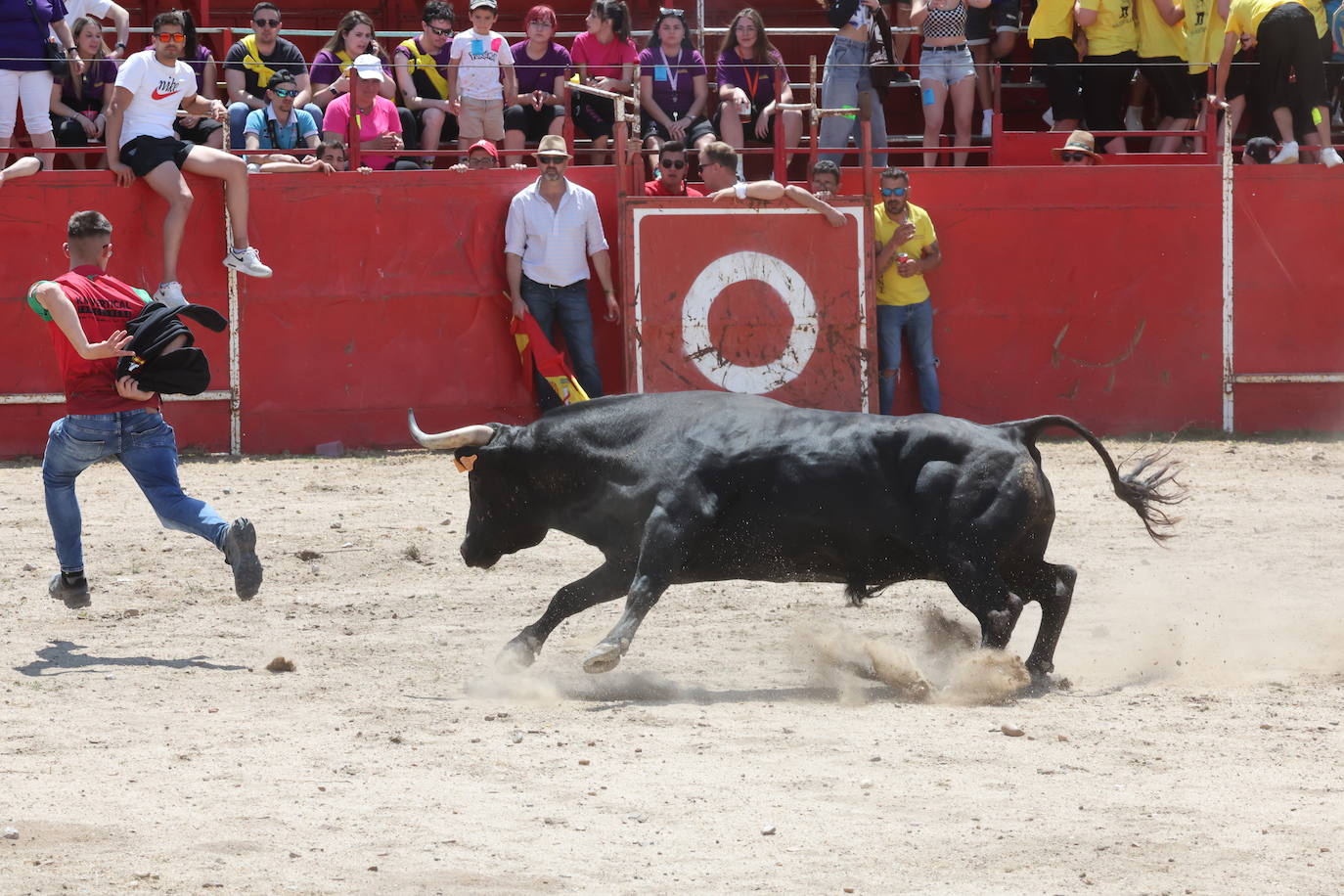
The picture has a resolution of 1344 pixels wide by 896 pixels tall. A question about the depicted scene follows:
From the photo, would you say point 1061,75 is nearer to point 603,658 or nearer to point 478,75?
point 478,75

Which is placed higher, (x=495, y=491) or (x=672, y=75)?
(x=672, y=75)

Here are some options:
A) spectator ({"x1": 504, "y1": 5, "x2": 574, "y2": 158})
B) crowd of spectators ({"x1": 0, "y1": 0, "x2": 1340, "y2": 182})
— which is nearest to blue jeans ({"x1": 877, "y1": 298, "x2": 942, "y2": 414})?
crowd of spectators ({"x1": 0, "y1": 0, "x2": 1340, "y2": 182})

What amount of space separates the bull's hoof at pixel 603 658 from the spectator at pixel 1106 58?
26.4 feet

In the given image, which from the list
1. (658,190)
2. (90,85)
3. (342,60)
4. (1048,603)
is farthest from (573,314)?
(1048,603)

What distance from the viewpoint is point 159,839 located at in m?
4.23

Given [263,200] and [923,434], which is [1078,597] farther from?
[263,200]

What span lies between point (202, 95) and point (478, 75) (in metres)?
1.87

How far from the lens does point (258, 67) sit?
11.6m

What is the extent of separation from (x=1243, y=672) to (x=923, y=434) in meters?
1.44

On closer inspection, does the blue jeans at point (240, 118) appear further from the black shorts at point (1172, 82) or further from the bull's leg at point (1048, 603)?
the bull's leg at point (1048, 603)

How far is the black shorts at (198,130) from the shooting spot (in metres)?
11.3

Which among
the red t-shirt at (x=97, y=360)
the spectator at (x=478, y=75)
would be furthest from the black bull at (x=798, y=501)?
the spectator at (x=478, y=75)

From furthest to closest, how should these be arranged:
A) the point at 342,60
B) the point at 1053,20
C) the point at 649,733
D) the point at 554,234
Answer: the point at 1053,20
the point at 342,60
the point at 554,234
the point at 649,733

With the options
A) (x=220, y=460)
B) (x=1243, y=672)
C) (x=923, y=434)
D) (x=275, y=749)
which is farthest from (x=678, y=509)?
(x=220, y=460)
